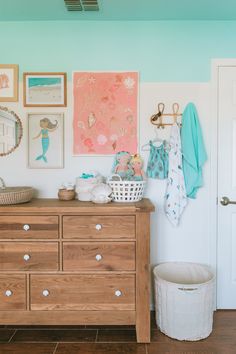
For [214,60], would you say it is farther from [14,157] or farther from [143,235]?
[14,157]

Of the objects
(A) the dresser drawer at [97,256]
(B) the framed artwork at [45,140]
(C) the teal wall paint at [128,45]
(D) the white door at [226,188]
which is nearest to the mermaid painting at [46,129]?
(B) the framed artwork at [45,140]

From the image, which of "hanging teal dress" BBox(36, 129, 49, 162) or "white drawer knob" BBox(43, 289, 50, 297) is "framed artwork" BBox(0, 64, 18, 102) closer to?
"hanging teal dress" BBox(36, 129, 49, 162)

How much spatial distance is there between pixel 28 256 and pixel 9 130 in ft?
3.53

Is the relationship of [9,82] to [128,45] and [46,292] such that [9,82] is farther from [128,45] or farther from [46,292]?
[46,292]

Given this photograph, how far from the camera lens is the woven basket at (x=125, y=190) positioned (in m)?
2.19

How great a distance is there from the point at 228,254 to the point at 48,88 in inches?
80.3

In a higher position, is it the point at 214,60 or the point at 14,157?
the point at 214,60

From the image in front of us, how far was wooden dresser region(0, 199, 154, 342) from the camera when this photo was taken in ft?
6.73

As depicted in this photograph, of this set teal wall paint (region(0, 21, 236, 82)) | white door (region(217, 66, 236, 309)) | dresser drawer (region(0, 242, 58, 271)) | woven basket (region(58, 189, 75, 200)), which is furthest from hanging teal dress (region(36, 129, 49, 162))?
white door (region(217, 66, 236, 309))

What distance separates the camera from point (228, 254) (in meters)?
2.54

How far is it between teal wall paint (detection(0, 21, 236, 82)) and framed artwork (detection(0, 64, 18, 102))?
0.25 feet

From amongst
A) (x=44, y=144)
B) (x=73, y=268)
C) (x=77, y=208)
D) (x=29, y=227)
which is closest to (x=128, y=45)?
(x=44, y=144)

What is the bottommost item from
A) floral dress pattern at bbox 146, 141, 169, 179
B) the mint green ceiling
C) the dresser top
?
the dresser top

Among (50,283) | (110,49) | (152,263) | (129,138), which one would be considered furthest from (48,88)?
(152,263)
